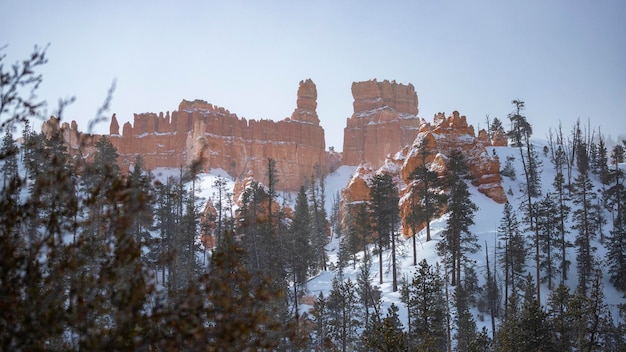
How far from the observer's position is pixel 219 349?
214 inches

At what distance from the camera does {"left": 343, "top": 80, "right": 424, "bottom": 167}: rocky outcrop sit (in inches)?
5015

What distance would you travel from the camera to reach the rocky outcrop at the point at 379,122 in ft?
418

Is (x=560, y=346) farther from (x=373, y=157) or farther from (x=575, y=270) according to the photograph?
(x=373, y=157)

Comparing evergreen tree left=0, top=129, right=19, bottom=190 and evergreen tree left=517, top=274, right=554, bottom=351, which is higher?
evergreen tree left=0, top=129, right=19, bottom=190

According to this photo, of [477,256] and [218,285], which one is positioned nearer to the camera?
[218,285]

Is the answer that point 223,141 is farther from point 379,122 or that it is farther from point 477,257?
point 477,257

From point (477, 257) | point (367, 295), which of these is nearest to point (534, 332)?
point (367, 295)

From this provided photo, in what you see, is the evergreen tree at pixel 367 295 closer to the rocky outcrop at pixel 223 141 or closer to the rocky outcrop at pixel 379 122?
the rocky outcrop at pixel 223 141

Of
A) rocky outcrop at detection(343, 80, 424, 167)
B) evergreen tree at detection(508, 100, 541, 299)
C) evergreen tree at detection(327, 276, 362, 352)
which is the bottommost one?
evergreen tree at detection(327, 276, 362, 352)

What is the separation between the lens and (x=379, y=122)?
12925cm

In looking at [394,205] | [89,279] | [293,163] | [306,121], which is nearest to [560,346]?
[89,279]

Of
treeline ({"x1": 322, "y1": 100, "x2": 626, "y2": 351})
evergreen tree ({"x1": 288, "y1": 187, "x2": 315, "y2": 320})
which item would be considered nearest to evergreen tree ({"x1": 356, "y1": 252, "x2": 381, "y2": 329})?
treeline ({"x1": 322, "y1": 100, "x2": 626, "y2": 351})

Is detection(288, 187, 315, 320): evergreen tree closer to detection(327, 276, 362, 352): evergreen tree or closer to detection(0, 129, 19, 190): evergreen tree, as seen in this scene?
detection(327, 276, 362, 352): evergreen tree

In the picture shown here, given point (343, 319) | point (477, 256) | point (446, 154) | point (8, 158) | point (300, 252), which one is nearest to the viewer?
point (343, 319)
